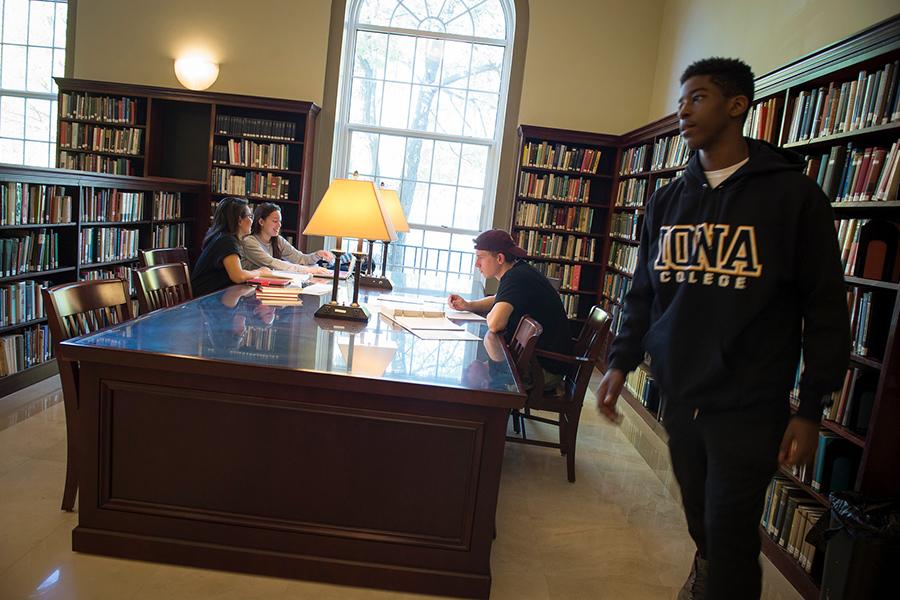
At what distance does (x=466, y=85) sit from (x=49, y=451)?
5.05 meters

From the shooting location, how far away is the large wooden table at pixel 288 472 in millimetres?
2021

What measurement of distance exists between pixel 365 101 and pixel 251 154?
1.29 metres

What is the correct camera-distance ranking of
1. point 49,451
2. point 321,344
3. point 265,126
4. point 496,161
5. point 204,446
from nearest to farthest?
point 204,446 → point 321,344 → point 49,451 → point 265,126 → point 496,161

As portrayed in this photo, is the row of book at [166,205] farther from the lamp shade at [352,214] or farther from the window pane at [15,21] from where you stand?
the lamp shade at [352,214]

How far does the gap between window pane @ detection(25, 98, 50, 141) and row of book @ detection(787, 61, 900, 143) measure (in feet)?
22.1

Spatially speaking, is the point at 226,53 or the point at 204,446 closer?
the point at 204,446

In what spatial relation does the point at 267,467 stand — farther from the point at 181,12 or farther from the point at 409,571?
the point at 181,12

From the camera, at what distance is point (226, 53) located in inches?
248

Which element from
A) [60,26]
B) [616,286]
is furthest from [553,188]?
[60,26]

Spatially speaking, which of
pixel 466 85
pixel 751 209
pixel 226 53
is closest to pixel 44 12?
pixel 226 53

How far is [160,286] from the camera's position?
10.2 ft

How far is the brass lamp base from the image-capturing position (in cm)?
279

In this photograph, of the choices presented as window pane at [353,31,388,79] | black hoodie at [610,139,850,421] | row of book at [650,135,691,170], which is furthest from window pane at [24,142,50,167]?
black hoodie at [610,139,850,421]

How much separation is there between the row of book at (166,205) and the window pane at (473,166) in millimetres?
2731
